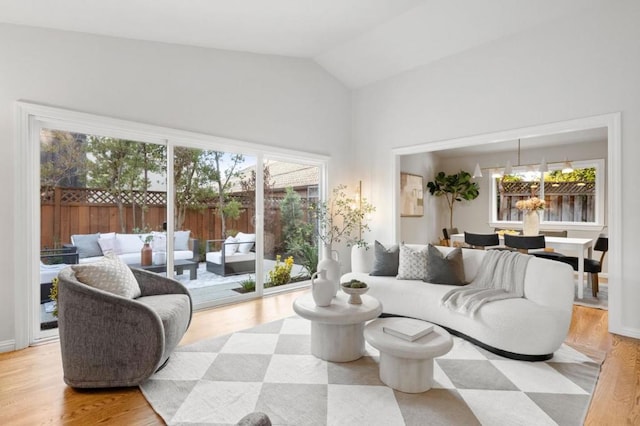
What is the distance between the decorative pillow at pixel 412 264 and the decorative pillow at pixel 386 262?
10cm

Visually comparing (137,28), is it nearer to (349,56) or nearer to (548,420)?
(349,56)

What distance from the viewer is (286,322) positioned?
354 cm

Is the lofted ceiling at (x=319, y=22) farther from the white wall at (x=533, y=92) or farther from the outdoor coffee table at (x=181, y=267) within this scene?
the outdoor coffee table at (x=181, y=267)

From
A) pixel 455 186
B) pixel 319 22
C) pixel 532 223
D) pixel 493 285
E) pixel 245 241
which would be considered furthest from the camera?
pixel 455 186

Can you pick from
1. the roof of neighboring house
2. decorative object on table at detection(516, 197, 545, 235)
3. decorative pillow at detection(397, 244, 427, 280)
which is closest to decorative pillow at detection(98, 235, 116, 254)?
the roof of neighboring house

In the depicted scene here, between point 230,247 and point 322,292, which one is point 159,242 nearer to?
point 230,247

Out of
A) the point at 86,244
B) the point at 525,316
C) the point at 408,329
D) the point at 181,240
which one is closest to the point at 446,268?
the point at 525,316

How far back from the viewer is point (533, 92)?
3.92m

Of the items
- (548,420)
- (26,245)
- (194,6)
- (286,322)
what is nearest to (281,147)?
(194,6)

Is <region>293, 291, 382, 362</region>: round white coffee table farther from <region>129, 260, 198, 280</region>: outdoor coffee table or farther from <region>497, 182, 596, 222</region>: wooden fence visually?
<region>497, 182, 596, 222</region>: wooden fence

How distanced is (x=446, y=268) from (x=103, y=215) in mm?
3508

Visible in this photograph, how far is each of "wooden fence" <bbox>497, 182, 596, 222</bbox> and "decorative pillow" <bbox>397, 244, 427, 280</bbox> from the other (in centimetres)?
455

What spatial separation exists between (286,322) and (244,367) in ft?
3.38

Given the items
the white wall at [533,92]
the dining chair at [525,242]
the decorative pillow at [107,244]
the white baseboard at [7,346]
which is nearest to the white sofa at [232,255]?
the decorative pillow at [107,244]
